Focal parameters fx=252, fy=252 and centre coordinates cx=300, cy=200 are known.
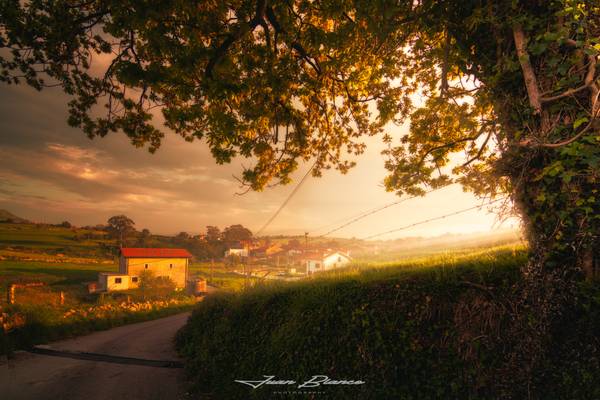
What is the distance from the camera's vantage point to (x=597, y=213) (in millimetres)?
3309

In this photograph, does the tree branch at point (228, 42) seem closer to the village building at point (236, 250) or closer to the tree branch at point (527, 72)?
the tree branch at point (527, 72)

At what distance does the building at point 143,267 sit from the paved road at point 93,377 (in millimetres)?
27450

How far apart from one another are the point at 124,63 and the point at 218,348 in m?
7.95

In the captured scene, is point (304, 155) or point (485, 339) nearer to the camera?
point (485, 339)

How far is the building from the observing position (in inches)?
1423

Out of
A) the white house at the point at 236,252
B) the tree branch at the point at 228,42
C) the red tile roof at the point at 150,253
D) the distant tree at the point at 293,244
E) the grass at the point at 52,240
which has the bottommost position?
the white house at the point at 236,252

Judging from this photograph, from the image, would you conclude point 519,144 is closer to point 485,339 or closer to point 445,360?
point 485,339

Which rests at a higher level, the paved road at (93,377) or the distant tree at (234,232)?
the distant tree at (234,232)

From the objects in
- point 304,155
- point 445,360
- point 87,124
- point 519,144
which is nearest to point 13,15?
point 87,124

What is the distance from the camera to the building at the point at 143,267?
119 ft

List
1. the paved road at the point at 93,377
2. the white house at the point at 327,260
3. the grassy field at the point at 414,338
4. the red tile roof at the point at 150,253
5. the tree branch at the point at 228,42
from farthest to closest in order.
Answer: the white house at the point at 327,260 < the red tile roof at the point at 150,253 < the paved road at the point at 93,377 < the tree branch at the point at 228,42 < the grassy field at the point at 414,338

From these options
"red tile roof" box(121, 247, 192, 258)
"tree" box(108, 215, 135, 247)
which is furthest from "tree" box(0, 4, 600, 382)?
"tree" box(108, 215, 135, 247)

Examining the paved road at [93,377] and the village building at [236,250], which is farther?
the village building at [236,250]

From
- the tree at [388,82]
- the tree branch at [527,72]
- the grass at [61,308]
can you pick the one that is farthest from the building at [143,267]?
the tree branch at [527,72]
